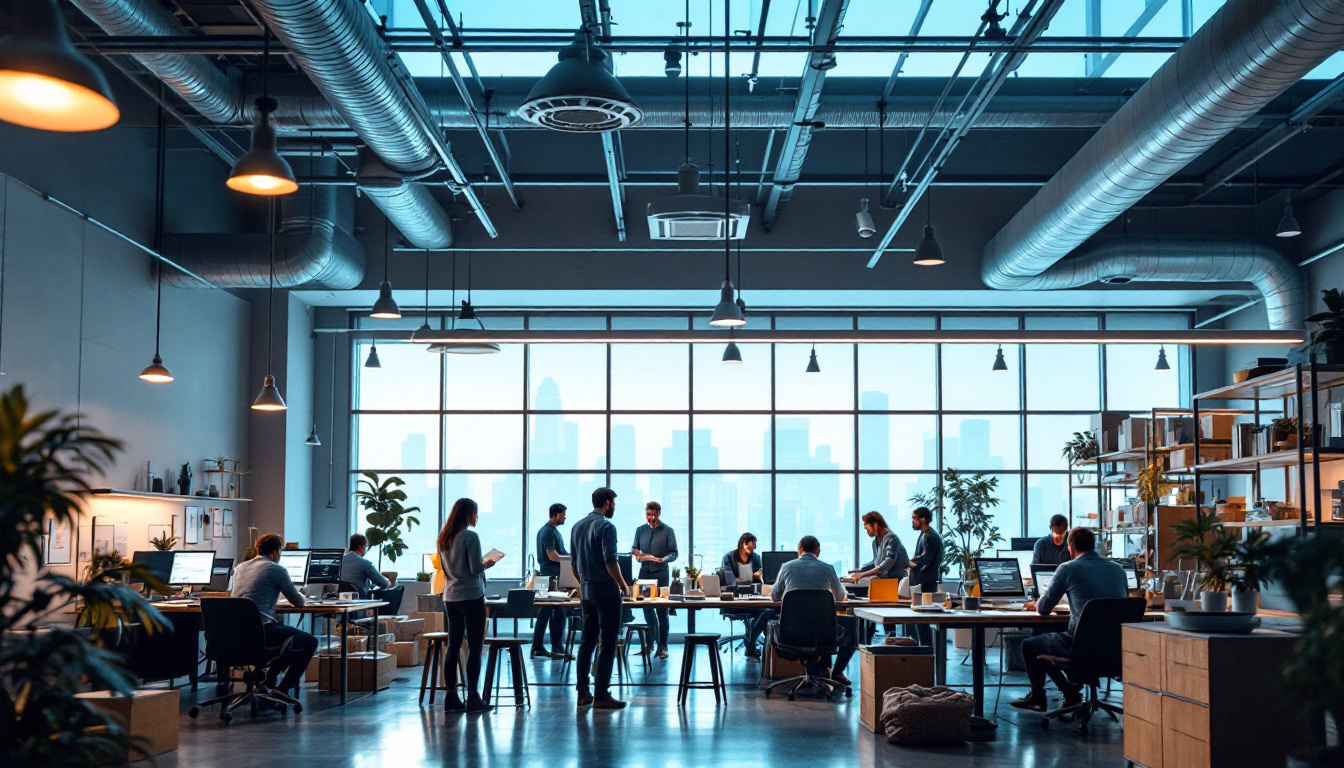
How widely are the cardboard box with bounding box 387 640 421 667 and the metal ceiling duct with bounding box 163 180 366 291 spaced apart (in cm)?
388

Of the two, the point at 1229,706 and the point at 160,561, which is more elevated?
the point at 160,561

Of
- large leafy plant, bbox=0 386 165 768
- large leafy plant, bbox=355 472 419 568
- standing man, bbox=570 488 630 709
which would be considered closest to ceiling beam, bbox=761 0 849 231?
standing man, bbox=570 488 630 709

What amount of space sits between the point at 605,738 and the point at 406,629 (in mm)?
5163

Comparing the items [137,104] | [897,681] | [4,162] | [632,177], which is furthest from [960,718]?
[137,104]

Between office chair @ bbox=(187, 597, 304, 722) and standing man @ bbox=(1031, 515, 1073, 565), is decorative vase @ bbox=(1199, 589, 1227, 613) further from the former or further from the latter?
office chair @ bbox=(187, 597, 304, 722)

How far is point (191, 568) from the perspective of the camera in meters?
10.8

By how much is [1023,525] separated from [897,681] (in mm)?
8894

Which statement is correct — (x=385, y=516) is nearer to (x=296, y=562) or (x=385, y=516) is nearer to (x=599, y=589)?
(x=296, y=562)

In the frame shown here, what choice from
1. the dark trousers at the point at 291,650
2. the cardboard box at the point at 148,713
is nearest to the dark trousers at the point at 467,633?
the dark trousers at the point at 291,650

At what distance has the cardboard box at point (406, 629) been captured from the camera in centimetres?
1220

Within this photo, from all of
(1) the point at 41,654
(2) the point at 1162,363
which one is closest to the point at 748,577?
(2) the point at 1162,363

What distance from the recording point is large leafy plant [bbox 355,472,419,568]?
1502 centimetres

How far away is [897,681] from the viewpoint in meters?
7.82

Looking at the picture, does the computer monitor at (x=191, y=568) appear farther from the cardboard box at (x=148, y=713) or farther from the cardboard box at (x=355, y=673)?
the cardboard box at (x=148, y=713)
